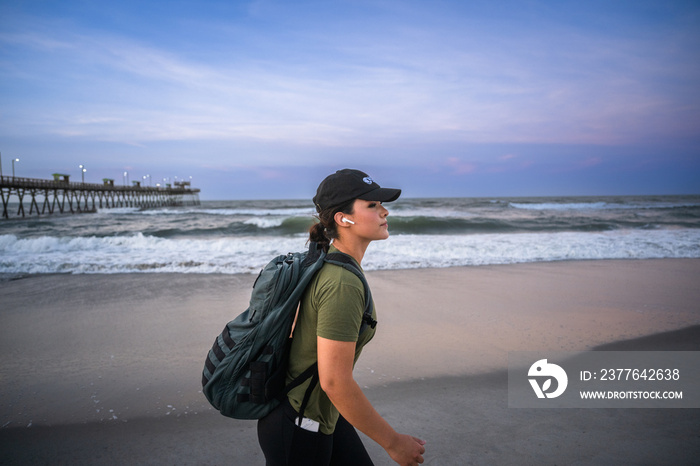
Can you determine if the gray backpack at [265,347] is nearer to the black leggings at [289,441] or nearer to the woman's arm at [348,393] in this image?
the black leggings at [289,441]

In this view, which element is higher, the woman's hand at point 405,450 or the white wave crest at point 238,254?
the woman's hand at point 405,450

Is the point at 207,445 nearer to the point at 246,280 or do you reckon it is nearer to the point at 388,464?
the point at 388,464

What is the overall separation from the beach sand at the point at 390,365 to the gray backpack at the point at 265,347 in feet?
5.18

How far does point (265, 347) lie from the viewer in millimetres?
1472

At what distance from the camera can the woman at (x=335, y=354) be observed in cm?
134

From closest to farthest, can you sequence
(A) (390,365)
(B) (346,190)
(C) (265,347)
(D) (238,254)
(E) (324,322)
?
1. (E) (324,322)
2. (C) (265,347)
3. (B) (346,190)
4. (A) (390,365)
5. (D) (238,254)

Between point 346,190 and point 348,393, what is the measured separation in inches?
30.1

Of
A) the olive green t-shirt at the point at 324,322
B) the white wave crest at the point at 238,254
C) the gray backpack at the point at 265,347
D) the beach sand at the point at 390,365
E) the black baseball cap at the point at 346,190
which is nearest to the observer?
the olive green t-shirt at the point at 324,322

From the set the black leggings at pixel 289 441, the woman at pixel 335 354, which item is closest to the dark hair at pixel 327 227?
the woman at pixel 335 354

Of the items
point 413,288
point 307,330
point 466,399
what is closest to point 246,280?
point 413,288

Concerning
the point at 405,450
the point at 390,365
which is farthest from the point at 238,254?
the point at 405,450

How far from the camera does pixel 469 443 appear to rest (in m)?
A: 2.94

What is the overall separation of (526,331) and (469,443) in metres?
2.87

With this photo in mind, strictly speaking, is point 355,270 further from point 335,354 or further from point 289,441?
point 289,441
